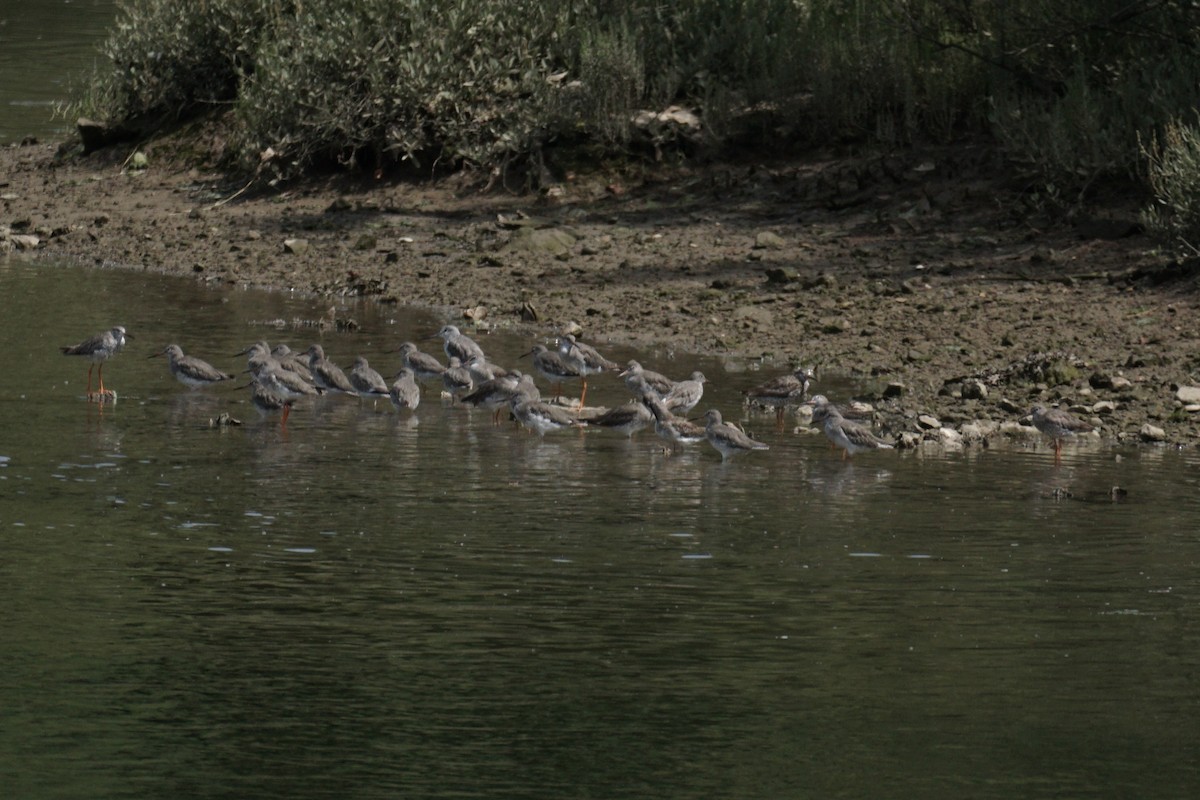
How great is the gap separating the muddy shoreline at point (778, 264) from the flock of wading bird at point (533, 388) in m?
0.70

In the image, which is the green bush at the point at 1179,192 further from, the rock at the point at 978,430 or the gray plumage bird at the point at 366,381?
the gray plumage bird at the point at 366,381

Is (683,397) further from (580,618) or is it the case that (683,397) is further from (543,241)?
(543,241)

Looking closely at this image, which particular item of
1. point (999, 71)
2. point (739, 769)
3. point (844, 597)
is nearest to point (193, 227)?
point (999, 71)

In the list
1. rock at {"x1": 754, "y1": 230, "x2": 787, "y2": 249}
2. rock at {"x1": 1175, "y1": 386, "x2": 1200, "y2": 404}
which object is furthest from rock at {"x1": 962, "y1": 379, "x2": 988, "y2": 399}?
rock at {"x1": 754, "y1": 230, "x2": 787, "y2": 249}

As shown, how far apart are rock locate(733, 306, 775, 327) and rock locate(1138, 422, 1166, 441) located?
474cm

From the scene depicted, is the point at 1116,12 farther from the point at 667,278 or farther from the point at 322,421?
the point at 322,421

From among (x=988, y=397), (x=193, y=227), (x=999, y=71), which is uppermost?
(x=999, y=71)

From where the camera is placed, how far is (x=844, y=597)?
9.66m

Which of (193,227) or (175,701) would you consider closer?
(175,701)

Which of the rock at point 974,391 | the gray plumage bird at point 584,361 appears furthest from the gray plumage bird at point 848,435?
the gray plumage bird at point 584,361

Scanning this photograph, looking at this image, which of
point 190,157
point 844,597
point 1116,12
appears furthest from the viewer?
point 190,157

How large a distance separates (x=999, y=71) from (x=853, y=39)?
195 cm

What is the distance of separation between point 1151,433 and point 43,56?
2845cm

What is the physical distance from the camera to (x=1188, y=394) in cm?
1472
